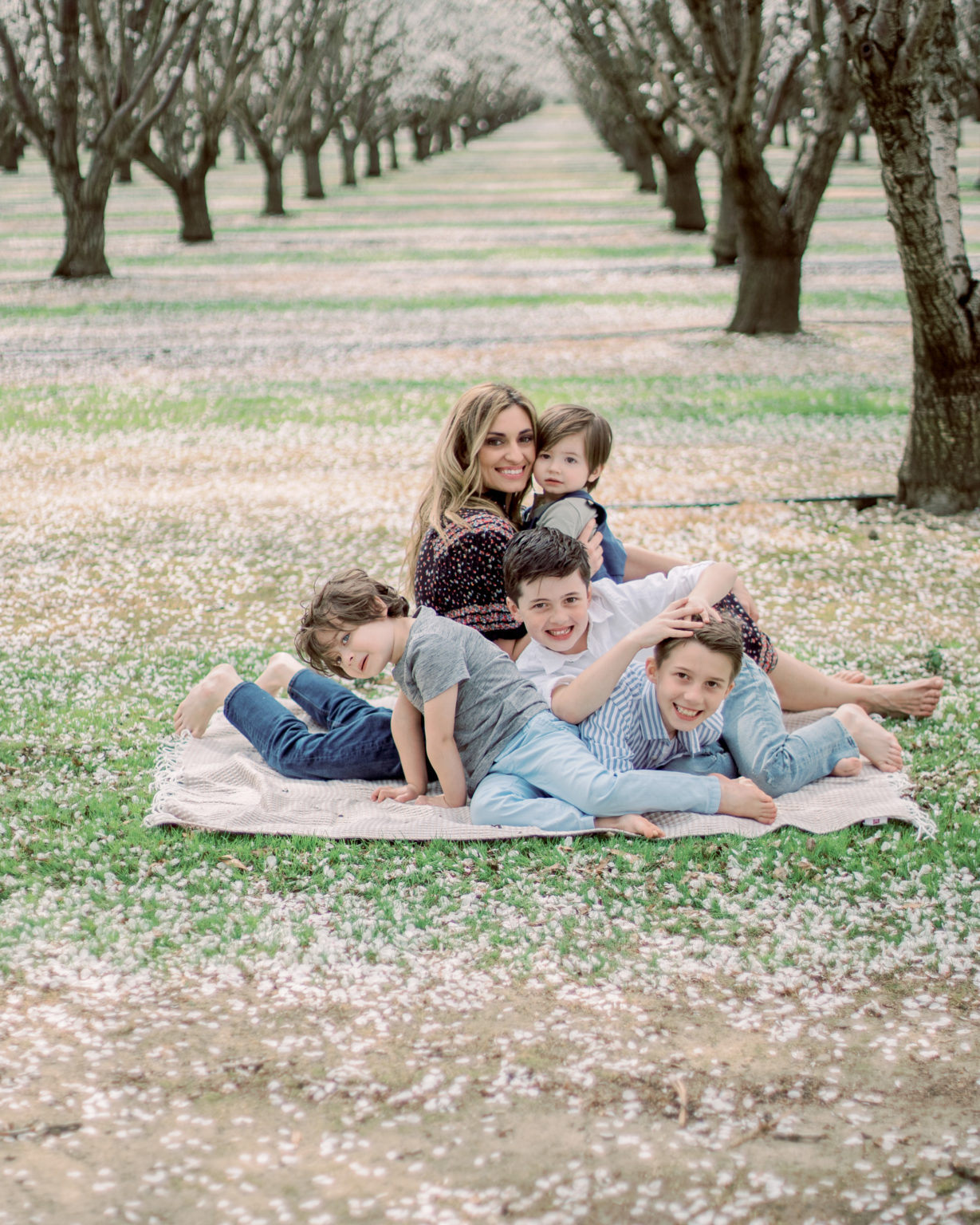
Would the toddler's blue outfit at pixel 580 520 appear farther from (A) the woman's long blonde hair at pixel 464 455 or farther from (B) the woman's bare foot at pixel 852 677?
(B) the woman's bare foot at pixel 852 677

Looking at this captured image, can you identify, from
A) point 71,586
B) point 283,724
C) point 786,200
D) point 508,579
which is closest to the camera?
point 508,579

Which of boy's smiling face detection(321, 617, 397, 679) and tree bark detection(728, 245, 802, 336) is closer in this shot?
boy's smiling face detection(321, 617, 397, 679)

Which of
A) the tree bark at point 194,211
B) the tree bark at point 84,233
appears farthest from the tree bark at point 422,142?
the tree bark at point 84,233

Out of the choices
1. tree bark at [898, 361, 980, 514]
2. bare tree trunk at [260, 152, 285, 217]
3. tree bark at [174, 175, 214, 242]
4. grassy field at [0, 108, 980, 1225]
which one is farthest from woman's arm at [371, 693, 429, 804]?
bare tree trunk at [260, 152, 285, 217]

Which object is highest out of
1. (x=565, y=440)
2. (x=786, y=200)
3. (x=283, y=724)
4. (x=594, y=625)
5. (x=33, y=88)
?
(x=33, y=88)

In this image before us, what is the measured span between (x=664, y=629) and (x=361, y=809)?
1266 millimetres

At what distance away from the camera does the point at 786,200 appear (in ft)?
48.9

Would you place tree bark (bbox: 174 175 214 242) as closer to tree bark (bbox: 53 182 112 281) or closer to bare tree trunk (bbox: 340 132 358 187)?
tree bark (bbox: 53 182 112 281)

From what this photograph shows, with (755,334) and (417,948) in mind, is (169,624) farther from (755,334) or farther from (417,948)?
(755,334)

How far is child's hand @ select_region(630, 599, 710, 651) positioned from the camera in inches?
178

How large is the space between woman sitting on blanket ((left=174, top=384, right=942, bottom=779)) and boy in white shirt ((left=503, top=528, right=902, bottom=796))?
20cm

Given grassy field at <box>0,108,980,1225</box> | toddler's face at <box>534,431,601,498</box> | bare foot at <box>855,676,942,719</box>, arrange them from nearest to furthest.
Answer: grassy field at <box>0,108,980,1225</box>, toddler's face at <box>534,431,601,498</box>, bare foot at <box>855,676,942,719</box>

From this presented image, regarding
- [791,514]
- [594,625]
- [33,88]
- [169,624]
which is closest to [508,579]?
[594,625]

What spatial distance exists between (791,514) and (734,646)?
434cm
